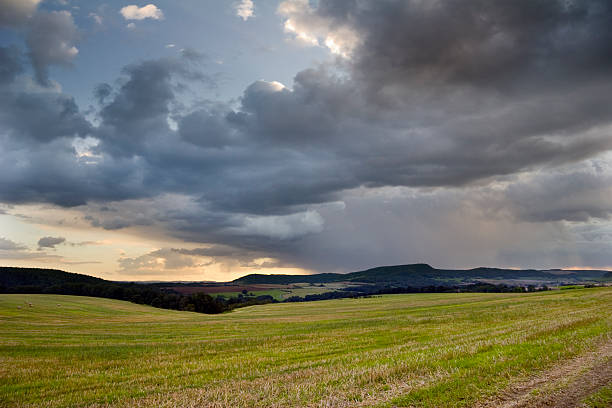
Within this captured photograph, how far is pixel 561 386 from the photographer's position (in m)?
11.2

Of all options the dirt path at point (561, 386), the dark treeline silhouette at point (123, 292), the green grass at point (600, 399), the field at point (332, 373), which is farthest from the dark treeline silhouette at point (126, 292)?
the green grass at point (600, 399)

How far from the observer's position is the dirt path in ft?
32.6

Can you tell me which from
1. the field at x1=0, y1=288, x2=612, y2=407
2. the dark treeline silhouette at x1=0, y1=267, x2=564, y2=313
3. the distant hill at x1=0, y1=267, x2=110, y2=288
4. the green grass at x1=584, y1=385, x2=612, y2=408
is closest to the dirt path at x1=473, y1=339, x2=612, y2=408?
the field at x1=0, y1=288, x2=612, y2=407

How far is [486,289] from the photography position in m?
157

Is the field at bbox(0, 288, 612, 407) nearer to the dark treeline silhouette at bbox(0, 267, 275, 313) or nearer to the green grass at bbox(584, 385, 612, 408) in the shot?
the green grass at bbox(584, 385, 612, 408)

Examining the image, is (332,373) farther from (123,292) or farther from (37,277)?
(37,277)

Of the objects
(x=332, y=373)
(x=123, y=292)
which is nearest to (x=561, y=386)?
(x=332, y=373)

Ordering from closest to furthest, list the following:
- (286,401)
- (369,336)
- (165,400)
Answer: (286,401)
(165,400)
(369,336)

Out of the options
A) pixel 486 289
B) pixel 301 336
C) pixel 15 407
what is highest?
pixel 15 407

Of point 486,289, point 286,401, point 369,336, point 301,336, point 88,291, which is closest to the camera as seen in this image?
point 286,401

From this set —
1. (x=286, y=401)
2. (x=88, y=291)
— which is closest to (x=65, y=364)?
(x=286, y=401)

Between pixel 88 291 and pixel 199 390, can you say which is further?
pixel 88 291

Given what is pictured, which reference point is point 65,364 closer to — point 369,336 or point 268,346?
point 268,346

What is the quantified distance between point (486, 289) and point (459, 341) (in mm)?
154368
